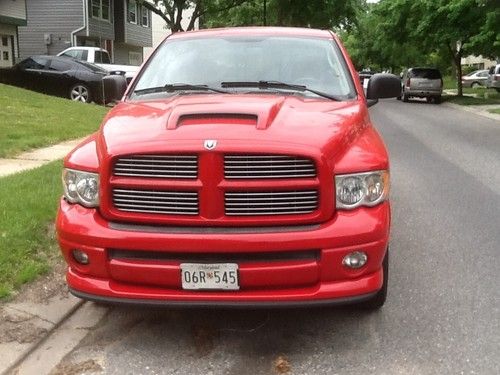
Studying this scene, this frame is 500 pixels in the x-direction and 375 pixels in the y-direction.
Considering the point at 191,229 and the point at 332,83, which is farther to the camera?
the point at 332,83

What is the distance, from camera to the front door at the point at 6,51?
28828 millimetres

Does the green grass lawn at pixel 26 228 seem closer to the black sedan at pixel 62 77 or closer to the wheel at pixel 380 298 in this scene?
the wheel at pixel 380 298

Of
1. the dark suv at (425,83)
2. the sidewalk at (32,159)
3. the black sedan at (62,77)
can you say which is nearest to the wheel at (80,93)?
the black sedan at (62,77)

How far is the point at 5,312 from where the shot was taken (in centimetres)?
421

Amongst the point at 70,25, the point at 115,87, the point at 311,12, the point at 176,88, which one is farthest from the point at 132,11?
the point at 176,88

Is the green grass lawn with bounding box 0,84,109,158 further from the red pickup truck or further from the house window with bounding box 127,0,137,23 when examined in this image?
the house window with bounding box 127,0,137,23

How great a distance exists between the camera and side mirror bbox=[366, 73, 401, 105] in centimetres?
566

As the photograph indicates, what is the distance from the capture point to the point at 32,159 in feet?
31.3

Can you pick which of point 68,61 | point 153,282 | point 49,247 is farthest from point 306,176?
point 68,61

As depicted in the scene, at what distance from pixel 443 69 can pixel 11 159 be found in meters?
60.0

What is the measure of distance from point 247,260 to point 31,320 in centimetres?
155

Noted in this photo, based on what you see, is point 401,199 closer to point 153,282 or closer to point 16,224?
point 16,224

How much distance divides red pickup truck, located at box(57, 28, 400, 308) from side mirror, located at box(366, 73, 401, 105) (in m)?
1.96

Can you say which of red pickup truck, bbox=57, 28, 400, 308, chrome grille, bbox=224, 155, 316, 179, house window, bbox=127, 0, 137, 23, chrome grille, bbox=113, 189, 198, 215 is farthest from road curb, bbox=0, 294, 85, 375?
house window, bbox=127, 0, 137, 23
